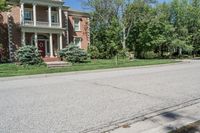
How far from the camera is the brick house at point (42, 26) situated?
97.3 feet

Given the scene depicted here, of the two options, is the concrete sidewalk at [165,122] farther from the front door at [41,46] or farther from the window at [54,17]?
the window at [54,17]

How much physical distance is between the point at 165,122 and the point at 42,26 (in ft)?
88.8

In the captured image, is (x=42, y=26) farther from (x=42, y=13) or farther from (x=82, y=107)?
(x=82, y=107)

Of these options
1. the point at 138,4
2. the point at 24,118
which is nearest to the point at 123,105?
the point at 24,118

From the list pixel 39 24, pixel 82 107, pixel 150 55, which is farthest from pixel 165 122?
pixel 150 55

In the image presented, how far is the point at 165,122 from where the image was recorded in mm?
5754

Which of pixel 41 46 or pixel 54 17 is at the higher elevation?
pixel 54 17

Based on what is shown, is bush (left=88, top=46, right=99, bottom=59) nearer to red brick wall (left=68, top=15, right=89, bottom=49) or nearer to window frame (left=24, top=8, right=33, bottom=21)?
red brick wall (left=68, top=15, right=89, bottom=49)

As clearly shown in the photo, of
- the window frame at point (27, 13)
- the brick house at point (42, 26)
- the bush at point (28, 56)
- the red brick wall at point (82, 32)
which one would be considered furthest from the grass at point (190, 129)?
the red brick wall at point (82, 32)

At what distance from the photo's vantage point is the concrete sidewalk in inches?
207

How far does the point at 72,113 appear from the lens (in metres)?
6.57

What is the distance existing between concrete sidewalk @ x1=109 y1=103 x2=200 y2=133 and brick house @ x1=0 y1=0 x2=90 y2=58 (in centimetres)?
2536

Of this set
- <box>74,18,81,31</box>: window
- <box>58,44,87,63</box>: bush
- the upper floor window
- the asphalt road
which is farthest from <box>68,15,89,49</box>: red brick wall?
the asphalt road

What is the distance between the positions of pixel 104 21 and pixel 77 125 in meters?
35.2
